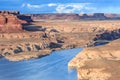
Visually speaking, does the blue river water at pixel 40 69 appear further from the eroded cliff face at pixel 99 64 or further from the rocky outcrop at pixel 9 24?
the rocky outcrop at pixel 9 24

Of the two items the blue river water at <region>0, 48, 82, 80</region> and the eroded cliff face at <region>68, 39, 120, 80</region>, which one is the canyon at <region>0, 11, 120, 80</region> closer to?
the eroded cliff face at <region>68, 39, 120, 80</region>

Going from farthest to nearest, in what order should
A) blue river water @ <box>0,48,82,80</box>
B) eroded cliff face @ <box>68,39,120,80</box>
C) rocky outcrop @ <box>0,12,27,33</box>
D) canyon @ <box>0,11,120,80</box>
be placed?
rocky outcrop @ <box>0,12,27,33</box>
blue river water @ <box>0,48,82,80</box>
canyon @ <box>0,11,120,80</box>
eroded cliff face @ <box>68,39,120,80</box>

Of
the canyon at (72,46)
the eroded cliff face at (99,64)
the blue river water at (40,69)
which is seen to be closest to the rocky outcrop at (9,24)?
the canyon at (72,46)

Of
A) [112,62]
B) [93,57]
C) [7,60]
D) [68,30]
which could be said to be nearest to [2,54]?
[7,60]

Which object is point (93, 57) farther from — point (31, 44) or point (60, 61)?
point (31, 44)

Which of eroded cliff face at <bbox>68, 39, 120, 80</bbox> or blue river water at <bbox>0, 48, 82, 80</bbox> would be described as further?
blue river water at <bbox>0, 48, 82, 80</bbox>

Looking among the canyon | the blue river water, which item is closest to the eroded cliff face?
the canyon
